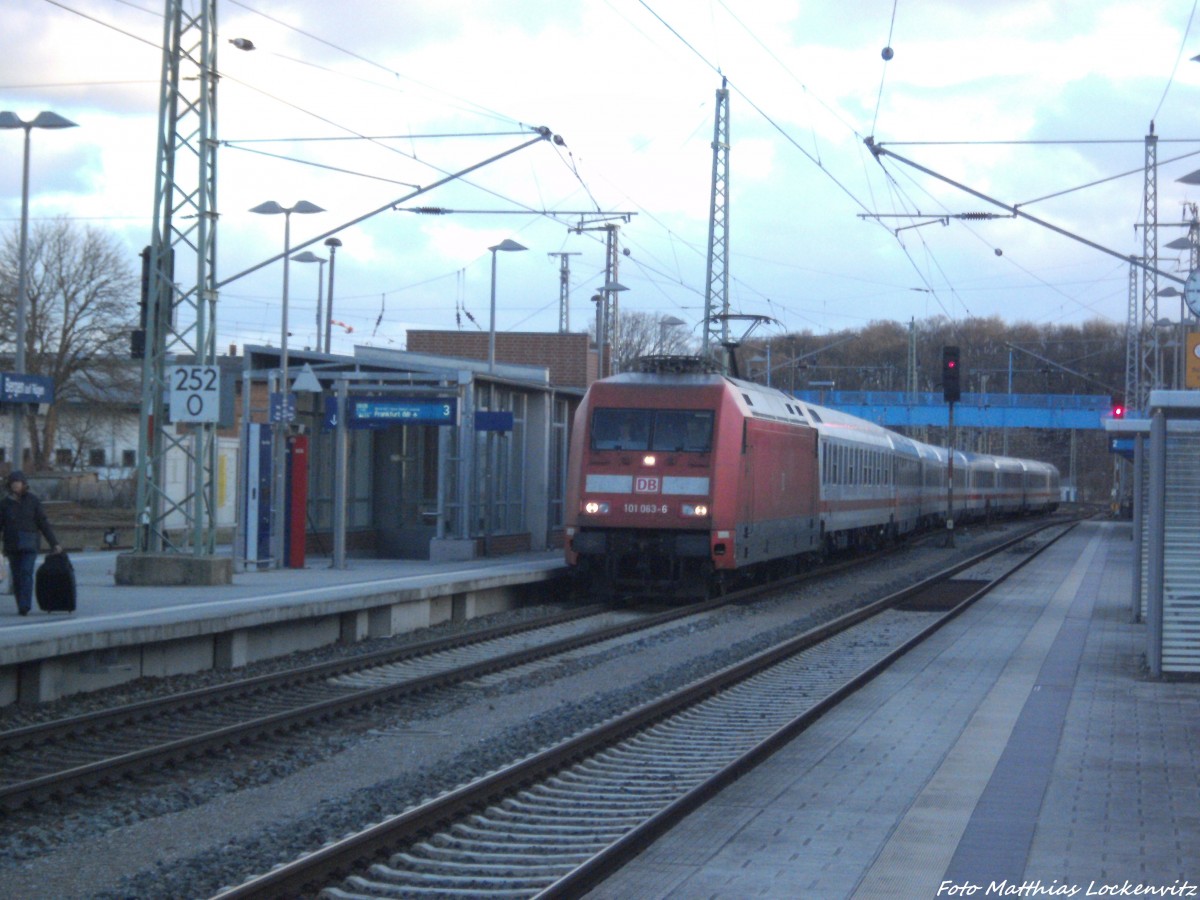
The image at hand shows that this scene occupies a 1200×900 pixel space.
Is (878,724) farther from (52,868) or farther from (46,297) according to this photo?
(46,297)

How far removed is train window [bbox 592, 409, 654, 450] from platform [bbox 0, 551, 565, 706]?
7.40ft

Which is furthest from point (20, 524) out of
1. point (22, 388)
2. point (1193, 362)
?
point (1193, 362)

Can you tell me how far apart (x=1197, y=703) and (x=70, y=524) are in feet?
95.8

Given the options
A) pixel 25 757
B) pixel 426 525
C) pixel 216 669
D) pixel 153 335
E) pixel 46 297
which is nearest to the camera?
pixel 25 757

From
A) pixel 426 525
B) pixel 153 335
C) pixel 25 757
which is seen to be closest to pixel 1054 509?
pixel 426 525

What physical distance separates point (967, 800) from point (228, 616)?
8321 millimetres

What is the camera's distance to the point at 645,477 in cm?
2034

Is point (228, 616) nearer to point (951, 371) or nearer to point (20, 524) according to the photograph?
point (20, 524)

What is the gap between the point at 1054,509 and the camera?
83750mm

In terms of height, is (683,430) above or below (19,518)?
above

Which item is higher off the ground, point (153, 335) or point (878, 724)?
point (153, 335)

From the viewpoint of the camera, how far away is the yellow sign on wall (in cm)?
2222

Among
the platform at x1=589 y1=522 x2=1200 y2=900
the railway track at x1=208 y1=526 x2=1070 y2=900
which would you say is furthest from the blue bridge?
the railway track at x1=208 y1=526 x2=1070 y2=900

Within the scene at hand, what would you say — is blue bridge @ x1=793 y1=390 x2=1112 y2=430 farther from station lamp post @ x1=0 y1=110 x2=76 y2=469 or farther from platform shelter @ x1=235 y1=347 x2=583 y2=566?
station lamp post @ x1=0 y1=110 x2=76 y2=469
